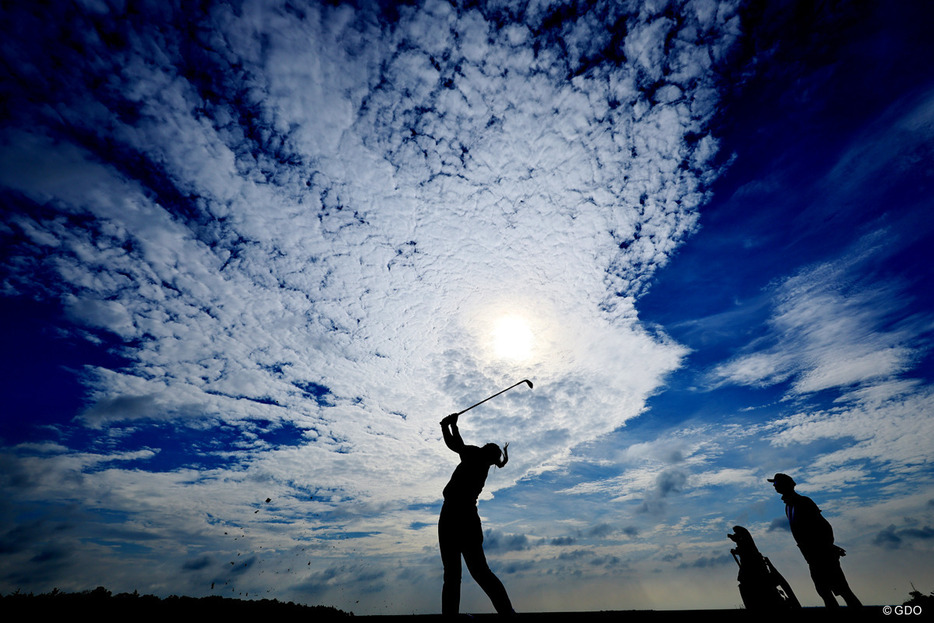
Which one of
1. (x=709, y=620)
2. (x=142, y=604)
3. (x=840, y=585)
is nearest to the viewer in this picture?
(x=709, y=620)

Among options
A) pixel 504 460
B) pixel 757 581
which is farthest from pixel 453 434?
pixel 757 581

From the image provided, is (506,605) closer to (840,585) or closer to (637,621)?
(637,621)

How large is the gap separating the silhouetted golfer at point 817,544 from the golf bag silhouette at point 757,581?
0.54 m

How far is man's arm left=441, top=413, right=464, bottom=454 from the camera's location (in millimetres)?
5180

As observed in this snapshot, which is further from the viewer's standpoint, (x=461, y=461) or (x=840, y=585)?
(x=840, y=585)

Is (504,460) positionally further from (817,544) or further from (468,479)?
(817,544)

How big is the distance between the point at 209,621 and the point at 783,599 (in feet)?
29.2

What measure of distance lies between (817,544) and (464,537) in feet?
22.4

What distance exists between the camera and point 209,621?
3607 mm

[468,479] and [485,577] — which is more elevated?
[468,479]

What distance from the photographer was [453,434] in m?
5.40

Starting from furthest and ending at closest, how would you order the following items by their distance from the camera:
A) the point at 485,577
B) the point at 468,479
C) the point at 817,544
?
the point at 817,544 → the point at 468,479 → the point at 485,577

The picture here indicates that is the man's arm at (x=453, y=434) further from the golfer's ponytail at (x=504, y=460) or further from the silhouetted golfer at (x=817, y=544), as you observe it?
the silhouetted golfer at (x=817, y=544)

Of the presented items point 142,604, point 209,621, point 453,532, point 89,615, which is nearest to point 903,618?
point 453,532
